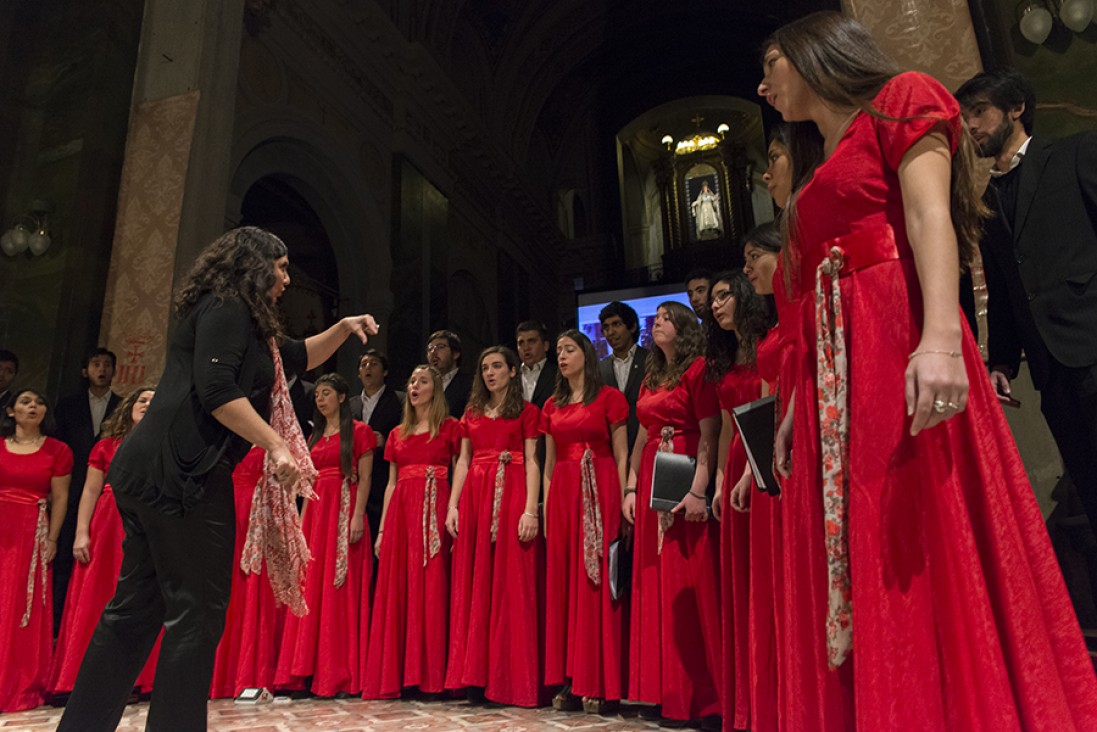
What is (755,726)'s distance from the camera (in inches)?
84.8

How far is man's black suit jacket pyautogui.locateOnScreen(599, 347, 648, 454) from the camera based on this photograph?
4.18 metres

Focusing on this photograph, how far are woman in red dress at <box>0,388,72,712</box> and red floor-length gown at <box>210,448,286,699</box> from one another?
101 cm

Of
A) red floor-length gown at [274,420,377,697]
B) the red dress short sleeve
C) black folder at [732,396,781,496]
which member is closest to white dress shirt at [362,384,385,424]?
red floor-length gown at [274,420,377,697]

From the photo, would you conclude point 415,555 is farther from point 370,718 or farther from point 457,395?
point 457,395

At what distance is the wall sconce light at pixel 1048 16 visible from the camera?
365 centimetres

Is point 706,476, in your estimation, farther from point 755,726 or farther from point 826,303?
point 826,303

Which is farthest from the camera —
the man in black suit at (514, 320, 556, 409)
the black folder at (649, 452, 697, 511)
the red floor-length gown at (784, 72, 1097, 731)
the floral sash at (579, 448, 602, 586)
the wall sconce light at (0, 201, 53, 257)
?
the wall sconce light at (0, 201, 53, 257)

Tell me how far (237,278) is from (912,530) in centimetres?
190

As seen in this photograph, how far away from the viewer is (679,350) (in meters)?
3.44

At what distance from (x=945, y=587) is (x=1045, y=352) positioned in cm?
130

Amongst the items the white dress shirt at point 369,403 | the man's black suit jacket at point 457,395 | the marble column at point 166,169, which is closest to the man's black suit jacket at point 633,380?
the man's black suit jacket at point 457,395

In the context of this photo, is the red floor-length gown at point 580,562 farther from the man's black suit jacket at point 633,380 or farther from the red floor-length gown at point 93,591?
the red floor-length gown at point 93,591

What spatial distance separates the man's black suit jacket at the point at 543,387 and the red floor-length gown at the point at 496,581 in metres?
0.75

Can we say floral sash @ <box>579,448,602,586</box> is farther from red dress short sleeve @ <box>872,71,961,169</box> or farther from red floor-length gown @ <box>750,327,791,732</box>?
red dress short sleeve @ <box>872,71,961,169</box>
